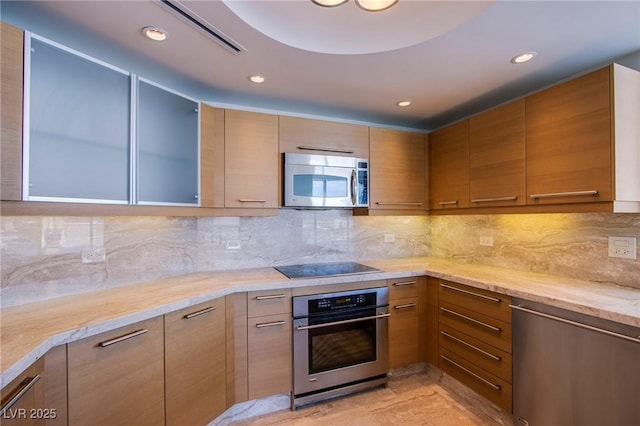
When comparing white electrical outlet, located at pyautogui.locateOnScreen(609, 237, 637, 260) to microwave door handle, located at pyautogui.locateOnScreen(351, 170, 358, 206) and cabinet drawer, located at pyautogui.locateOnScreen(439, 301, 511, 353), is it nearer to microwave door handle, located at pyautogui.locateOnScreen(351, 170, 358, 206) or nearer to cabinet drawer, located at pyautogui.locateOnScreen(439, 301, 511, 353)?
cabinet drawer, located at pyautogui.locateOnScreen(439, 301, 511, 353)

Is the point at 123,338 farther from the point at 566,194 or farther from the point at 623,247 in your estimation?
the point at 623,247

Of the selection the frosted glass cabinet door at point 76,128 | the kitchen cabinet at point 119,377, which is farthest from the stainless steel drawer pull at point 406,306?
the frosted glass cabinet door at point 76,128

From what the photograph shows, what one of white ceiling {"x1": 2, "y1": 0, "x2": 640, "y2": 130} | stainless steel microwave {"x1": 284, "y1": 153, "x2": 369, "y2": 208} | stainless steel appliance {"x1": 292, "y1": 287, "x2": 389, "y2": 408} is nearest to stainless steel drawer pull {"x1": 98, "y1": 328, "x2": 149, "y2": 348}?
stainless steel appliance {"x1": 292, "y1": 287, "x2": 389, "y2": 408}

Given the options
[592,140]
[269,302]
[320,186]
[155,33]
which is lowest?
[269,302]

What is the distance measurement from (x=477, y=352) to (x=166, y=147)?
2.43 meters

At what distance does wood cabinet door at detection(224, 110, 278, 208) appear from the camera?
2.12m

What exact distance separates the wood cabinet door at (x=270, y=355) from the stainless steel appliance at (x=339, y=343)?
55 mm

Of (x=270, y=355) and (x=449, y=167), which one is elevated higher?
(x=449, y=167)

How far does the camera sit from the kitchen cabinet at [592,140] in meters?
1.47

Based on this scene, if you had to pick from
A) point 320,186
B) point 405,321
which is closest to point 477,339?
point 405,321

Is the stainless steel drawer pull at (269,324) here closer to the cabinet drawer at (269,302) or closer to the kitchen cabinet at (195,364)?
the cabinet drawer at (269,302)

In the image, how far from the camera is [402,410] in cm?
196

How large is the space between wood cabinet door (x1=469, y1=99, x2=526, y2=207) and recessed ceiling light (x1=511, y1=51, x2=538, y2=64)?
1.07ft

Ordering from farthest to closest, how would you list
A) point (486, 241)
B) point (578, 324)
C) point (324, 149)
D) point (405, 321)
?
1. point (486, 241)
2. point (324, 149)
3. point (405, 321)
4. point (578, 324)
